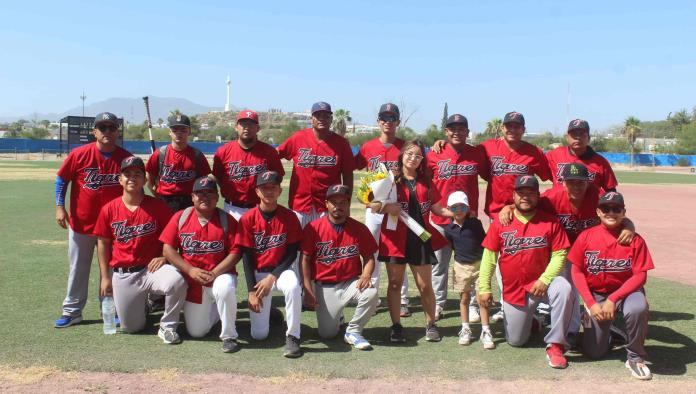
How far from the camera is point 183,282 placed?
535cm

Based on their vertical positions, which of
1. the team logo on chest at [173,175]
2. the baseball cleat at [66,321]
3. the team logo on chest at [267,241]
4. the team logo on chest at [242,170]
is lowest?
the baseball cleat at [66,321]

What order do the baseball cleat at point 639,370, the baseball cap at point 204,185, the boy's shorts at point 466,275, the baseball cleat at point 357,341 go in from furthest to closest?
1. the boy's shorts at point 466,275
2. the baseball cap at point 204,185
3. the baseball cleat at point 357,341
4. the baseball cleat at point 639,370

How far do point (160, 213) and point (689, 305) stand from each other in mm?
5973

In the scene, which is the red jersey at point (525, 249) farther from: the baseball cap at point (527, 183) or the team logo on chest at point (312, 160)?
the team logo on chest at point (312, 160)

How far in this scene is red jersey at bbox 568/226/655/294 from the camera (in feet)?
16.2

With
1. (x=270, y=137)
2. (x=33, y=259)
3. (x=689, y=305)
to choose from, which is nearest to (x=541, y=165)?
(x=689, y=305)

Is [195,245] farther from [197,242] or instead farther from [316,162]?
[316,162]

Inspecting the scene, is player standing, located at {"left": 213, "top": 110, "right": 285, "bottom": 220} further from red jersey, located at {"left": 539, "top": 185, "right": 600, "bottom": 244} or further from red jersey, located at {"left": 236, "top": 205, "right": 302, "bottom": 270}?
red jersey, located at {"left": 539, "top": 185, "right": 600, "bottom": 244}

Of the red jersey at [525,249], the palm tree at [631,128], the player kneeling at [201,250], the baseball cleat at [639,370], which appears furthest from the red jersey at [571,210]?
the palm tree at [631,128]

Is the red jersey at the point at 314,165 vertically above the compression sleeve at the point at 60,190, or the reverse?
the red jersey at the point at 314,165

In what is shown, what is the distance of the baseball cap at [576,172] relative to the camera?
521 centimetres

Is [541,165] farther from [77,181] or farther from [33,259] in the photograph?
[33,259]

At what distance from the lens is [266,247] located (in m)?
5.49

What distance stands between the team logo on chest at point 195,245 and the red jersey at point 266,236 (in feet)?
0.96
